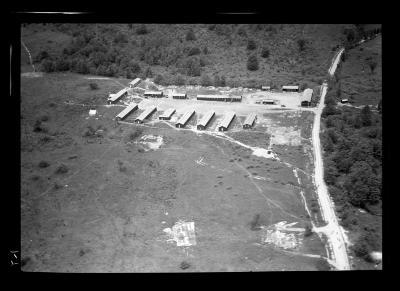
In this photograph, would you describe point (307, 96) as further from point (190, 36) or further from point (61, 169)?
point (61, 169)

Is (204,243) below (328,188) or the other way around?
below

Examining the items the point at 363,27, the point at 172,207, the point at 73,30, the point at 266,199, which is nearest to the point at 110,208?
the point at 172,207

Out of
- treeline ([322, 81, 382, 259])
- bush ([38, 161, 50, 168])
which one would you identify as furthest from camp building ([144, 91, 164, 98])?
treeline ([322, 81, 382, 259])

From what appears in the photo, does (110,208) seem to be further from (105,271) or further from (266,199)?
(266,199)

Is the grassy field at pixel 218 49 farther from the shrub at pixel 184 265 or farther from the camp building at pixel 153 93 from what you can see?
the shrub at pixel 184 265

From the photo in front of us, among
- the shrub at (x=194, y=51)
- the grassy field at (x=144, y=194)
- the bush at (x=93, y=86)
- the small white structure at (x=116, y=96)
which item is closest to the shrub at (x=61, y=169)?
the grassy field at (x=144, y=194)

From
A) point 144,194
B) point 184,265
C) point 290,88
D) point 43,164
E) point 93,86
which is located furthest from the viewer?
point 93,86

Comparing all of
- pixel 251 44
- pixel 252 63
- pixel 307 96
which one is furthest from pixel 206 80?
pixel 307 96

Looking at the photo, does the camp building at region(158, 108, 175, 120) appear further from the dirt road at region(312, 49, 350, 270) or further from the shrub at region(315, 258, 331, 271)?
the shrub at region(315, 258, 331, 271)
